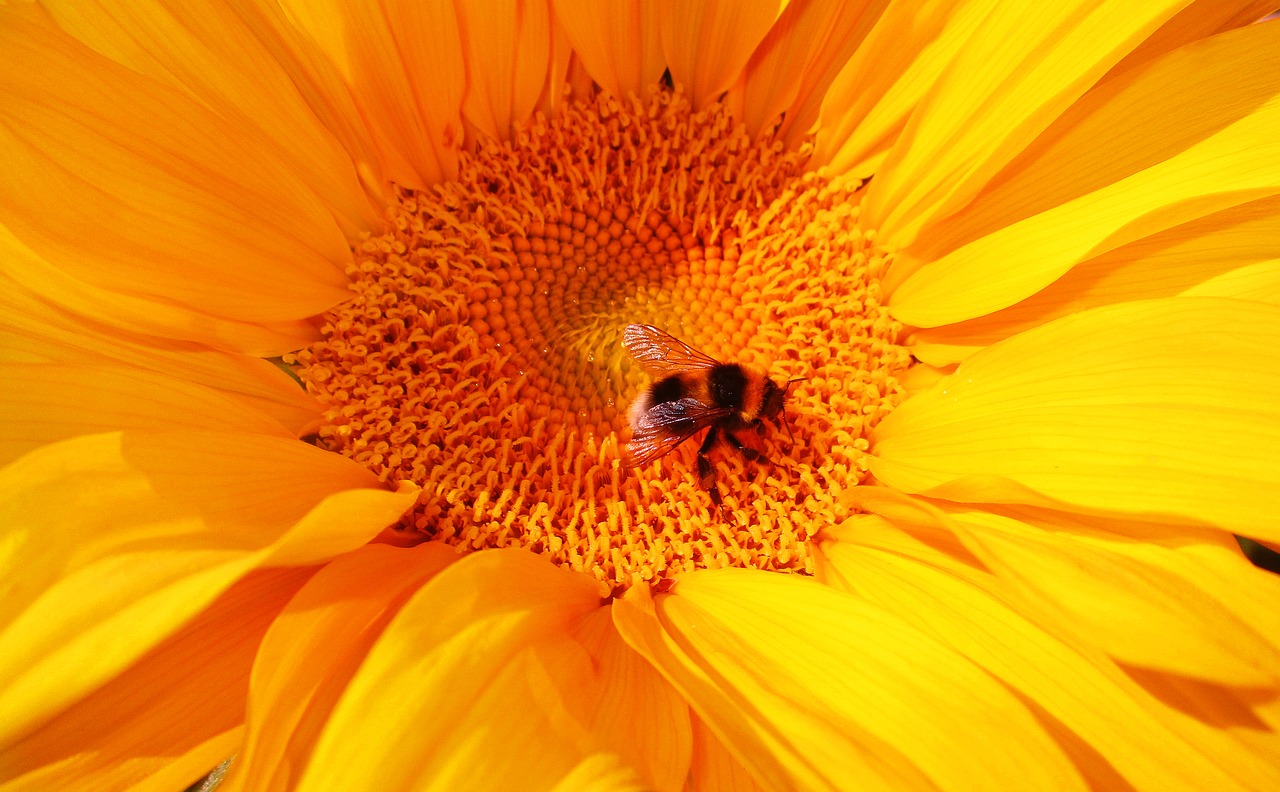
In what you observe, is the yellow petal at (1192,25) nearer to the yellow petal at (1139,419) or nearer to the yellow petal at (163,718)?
the yellow petal at (1139,419)

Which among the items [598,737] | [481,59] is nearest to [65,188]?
[481,59]

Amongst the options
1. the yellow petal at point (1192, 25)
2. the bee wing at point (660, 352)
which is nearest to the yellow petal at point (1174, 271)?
the yellow petal at point (1192, 25)

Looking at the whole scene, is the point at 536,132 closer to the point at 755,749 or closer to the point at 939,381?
the point at 939,381

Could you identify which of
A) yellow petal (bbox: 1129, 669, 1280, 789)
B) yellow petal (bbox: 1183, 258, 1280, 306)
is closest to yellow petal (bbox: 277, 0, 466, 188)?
yellow petal (bbox: 1183, 258, 1280, 306)

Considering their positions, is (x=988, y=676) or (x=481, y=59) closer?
(x=988, y=676)

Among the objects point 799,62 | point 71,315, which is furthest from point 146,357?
point 799,62

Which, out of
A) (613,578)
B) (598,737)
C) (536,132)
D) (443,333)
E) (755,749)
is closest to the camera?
(755,749)
